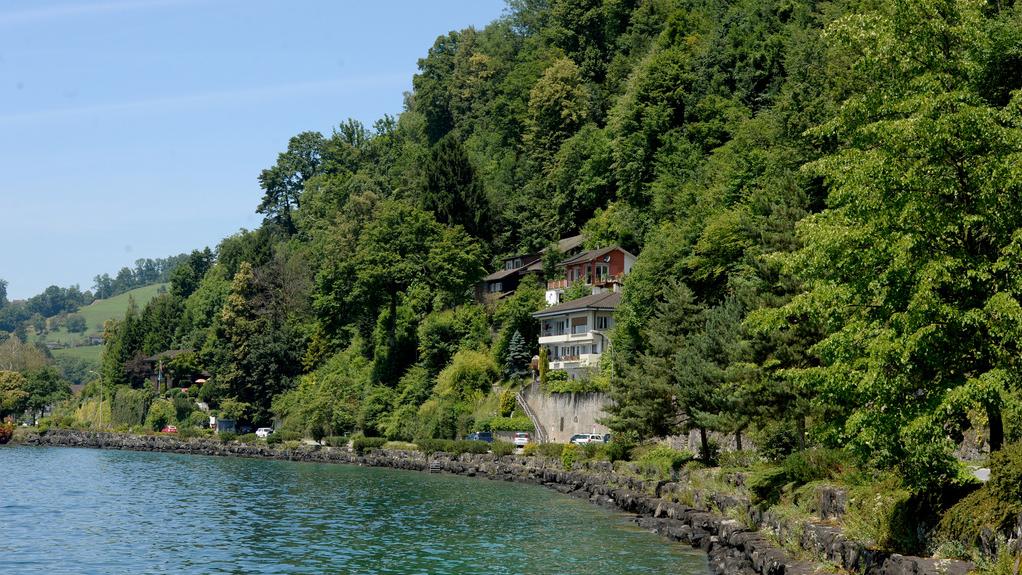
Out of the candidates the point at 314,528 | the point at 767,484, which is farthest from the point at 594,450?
the point at 767,484

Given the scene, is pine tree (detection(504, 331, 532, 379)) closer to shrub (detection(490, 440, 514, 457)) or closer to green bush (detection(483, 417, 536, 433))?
green bush (detection(483, 417, 536, 433))

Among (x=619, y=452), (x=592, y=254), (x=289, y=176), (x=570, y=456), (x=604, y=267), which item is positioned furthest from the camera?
(x=289, y=176)

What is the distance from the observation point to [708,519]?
36.6 metres

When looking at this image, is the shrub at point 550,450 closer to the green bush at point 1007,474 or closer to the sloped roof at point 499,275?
the sloped roof at point 499,275

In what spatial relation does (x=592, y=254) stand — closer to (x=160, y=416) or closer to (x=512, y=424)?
(x=512, y=424)

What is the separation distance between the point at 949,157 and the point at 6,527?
41.7 meters

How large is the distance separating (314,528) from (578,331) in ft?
152

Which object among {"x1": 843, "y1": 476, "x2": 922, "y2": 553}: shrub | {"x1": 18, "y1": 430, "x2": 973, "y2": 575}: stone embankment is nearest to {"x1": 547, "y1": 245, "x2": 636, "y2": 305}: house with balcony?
{"x1": 18, "y1": 430, "x2": 973, "y2": 575}: stone embankment

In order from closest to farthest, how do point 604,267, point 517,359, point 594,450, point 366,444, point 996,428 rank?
point 996,428, point 594,450, point 517,359, point 366,444, point 604,267

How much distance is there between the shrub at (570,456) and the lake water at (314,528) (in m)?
3.36

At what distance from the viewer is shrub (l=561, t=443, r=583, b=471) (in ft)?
213

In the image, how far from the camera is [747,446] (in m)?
53.0

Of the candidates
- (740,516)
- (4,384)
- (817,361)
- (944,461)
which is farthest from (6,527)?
(4,384)

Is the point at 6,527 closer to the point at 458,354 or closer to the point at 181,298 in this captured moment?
the point at 458,354
